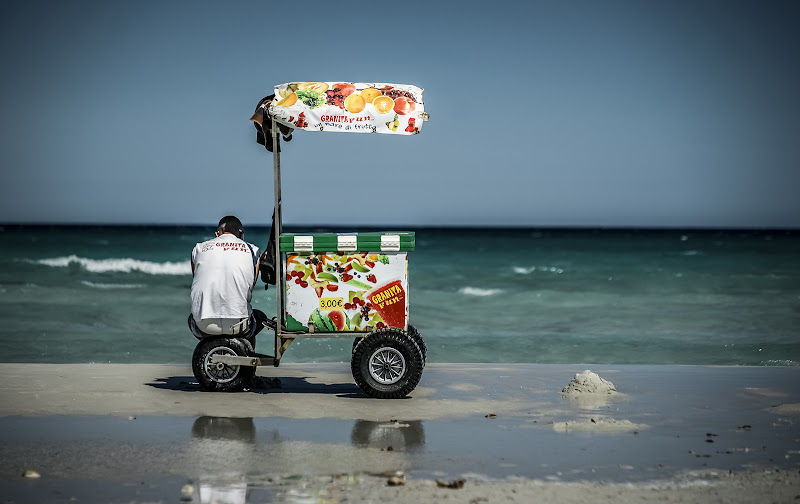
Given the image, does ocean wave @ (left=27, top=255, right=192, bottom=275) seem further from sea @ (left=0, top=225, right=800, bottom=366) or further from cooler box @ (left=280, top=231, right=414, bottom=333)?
cooler box @ (left=280, top=231, right=414, bottom=333)

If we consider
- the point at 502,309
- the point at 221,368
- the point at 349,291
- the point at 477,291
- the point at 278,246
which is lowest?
the point at 502,309

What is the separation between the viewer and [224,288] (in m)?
8.23

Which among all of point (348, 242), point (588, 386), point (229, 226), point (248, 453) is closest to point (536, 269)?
point (588, 386)

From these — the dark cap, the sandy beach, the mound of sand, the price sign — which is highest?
the dark cap

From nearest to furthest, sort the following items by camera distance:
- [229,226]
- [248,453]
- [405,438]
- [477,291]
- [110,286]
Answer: [248,453]
[405,438]
[229,226]
[477,291]
[110,286]

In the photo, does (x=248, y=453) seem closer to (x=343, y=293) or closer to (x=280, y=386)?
(x=343, y=293)

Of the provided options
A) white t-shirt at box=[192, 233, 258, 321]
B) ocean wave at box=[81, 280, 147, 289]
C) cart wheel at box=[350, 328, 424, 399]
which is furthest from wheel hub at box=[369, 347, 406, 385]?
ocean wave at box=[81, 280, 147, 289]

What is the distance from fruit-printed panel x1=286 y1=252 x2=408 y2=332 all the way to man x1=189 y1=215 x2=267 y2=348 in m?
0.46

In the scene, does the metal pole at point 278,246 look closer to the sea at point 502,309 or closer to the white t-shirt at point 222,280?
the white t-shirt at point 222,280

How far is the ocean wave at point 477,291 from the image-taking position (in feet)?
102

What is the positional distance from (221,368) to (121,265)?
3824 centimetres

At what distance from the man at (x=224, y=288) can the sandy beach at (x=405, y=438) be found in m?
0.60

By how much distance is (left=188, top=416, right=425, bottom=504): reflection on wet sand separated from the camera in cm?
503

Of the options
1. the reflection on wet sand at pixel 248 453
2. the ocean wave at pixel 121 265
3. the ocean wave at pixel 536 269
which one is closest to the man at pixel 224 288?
the reflection on wet sand at pixel 248 453
